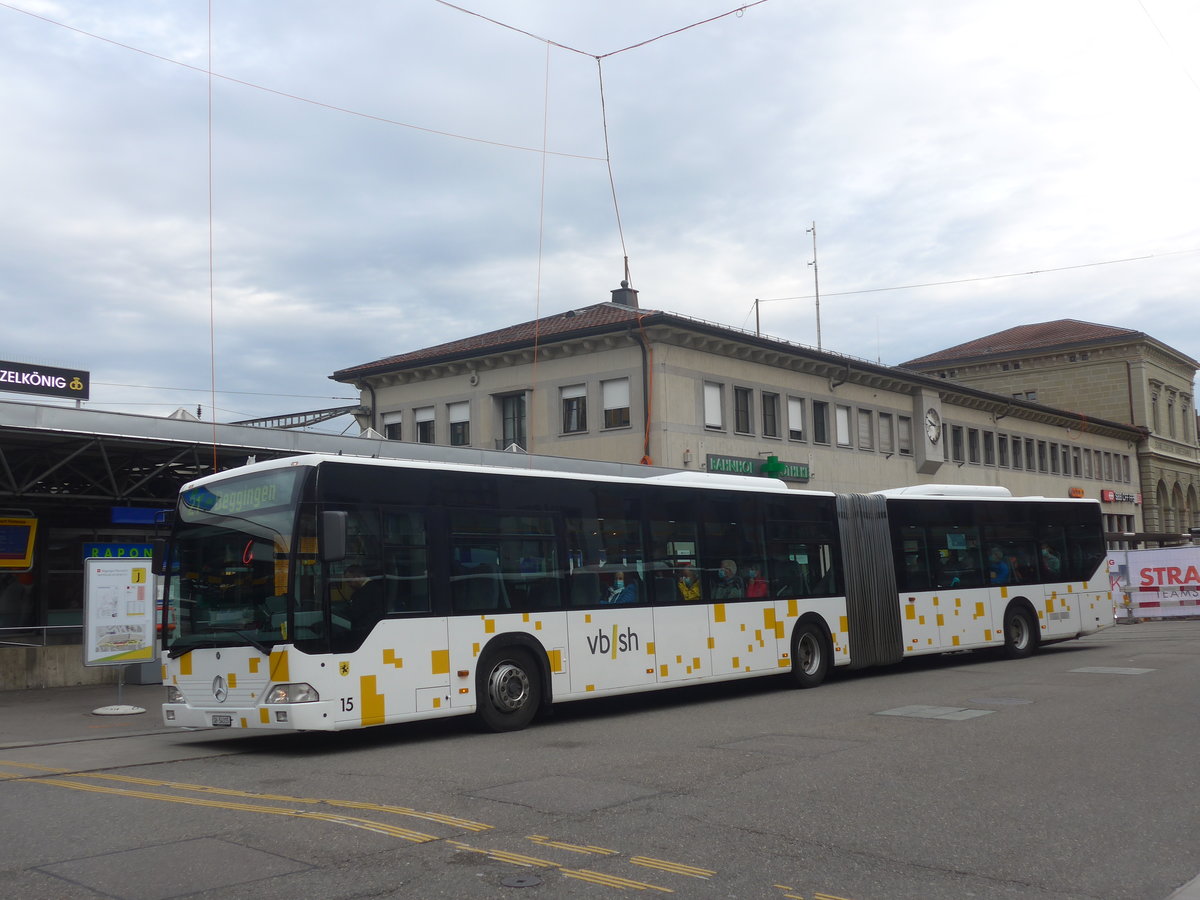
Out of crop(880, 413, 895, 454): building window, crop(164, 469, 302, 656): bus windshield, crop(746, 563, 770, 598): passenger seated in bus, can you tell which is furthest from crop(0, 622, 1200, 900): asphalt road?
crop(880, 413, 895, 454): building window

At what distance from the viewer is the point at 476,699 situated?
12.7 meters

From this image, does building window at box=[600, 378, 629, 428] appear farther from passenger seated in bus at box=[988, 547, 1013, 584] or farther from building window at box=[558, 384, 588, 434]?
passenger seated in bus at box=[988, 547, 1013, 584]

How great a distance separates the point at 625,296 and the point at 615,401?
6.84m

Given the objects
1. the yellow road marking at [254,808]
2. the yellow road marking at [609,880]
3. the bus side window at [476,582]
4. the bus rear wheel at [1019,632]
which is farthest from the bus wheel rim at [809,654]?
the yellow road marking at [609,880]

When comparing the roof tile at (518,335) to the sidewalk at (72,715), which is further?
the roof tile at (518,335)

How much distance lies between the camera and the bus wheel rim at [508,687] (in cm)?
1291

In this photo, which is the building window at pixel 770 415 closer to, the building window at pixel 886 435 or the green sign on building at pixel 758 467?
the green sign on building at pixel 758 467

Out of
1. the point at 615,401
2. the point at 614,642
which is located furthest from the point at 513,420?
the point at 614,642

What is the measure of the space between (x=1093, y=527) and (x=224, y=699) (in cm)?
1863

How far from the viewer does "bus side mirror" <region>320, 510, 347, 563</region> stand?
11184 mm

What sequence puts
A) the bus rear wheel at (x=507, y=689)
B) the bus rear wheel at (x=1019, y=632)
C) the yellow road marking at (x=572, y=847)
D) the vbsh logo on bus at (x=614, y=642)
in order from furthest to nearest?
the bus rear wheel at (x=1019, y=632) < the vbsh logo on bus at (x=614, y=642) < the bus rear wheel at (x=507, y=689) < the yellow road marking at (x=572, y=847)

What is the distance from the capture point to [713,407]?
117 feet

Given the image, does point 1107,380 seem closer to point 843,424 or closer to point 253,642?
point 843,424

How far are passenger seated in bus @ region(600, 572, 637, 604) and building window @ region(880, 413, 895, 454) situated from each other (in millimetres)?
30368
